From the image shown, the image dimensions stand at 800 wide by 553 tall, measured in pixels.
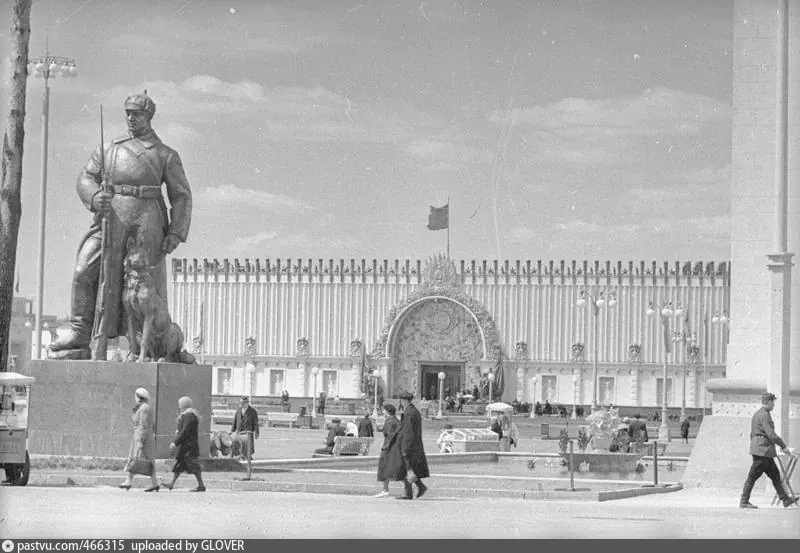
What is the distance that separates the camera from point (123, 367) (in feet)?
54.2

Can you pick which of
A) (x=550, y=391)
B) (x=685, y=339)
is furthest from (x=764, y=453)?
(x=550, y=391)

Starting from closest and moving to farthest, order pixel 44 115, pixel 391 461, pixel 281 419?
1. pixel 391 461
2. pixel 44 115
3. pixel 281 419

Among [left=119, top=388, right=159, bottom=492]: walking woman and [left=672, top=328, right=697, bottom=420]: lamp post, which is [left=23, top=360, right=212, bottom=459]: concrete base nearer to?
[left=119, top=388, right=159, bottom=492]: walking woman

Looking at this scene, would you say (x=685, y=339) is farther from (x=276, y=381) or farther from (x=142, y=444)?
(x=142, y=444)

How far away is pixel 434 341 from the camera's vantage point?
58875mm

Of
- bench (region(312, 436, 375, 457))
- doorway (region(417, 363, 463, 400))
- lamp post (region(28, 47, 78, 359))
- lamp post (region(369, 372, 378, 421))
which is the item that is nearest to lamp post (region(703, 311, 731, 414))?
doorway (region(417, 363, 463, 400))

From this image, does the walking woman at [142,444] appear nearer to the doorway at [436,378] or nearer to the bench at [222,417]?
the bench at [222,417]

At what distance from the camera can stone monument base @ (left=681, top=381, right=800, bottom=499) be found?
17203 mm

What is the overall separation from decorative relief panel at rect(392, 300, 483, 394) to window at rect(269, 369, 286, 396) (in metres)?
4.10

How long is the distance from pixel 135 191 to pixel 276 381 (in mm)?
42920

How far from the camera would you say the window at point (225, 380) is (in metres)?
59.7

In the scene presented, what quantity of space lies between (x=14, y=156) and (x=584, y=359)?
40.7m
